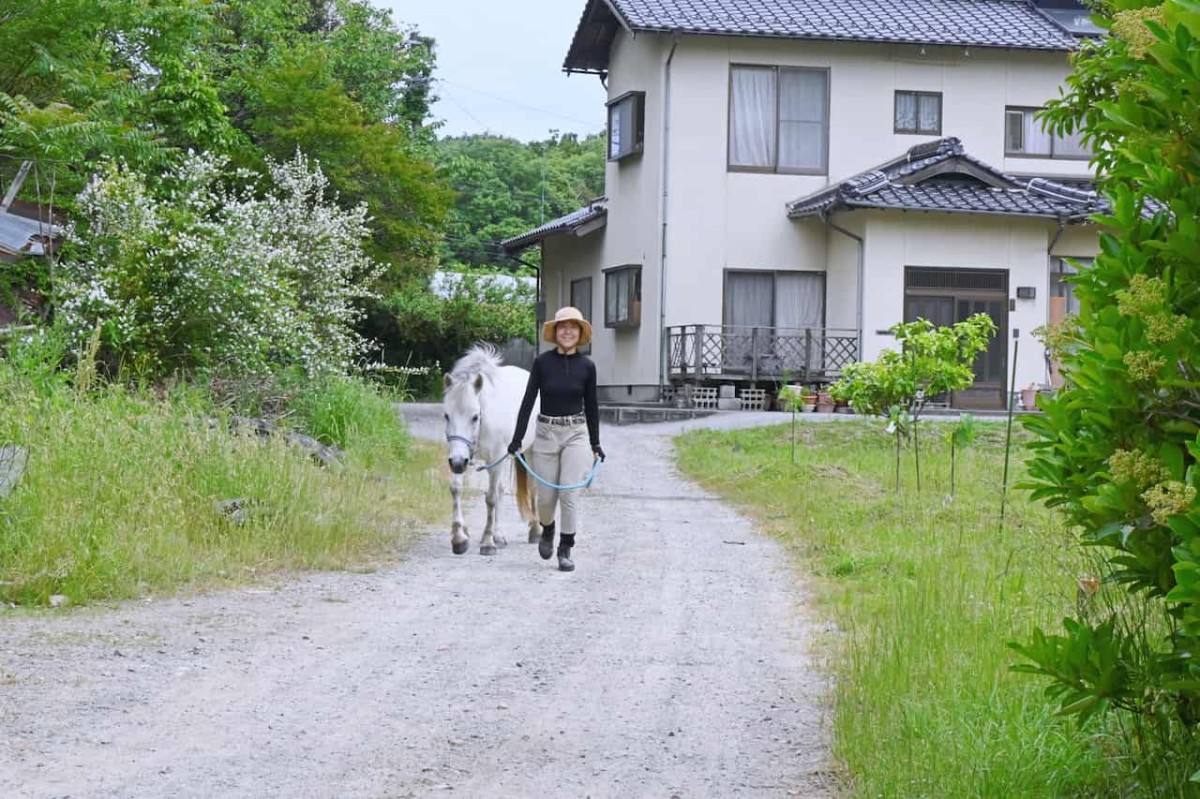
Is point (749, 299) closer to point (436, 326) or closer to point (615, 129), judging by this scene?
point (615, 129)

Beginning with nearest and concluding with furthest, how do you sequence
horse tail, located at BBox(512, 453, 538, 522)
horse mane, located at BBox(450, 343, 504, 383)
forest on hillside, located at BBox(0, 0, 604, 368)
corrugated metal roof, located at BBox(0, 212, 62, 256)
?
horse mane, located at BBox(450, 343, 504, 383) → horse tail, located at BBox(512, 453, 538, 522) → corrugated metal roof, located at BBox(0, 212, 62, 256) → forest on hillside, located at BBox(0, 0, 604, 368)

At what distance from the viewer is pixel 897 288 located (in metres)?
27.2

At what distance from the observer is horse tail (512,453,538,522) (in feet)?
40.6

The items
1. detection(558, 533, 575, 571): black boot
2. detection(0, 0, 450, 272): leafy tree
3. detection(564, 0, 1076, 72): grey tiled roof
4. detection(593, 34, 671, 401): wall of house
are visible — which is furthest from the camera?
detection(593, 34, 671, 401): wall of house

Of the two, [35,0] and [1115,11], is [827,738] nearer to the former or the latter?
[1115,11]

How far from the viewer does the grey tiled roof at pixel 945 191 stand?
2636 cm

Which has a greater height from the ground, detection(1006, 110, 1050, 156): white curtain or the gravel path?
detection(1006, 110, 1050, 156): white curtain

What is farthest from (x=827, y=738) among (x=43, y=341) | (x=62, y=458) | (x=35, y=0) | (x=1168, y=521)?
(x=35, y=0)

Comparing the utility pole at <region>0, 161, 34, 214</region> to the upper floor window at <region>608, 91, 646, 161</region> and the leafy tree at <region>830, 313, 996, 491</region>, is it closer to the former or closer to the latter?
the leafy tree at <region>830, 313, 996, 491</region>

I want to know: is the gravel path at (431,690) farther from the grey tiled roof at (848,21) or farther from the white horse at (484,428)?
the grey tiled roof at (848,21)

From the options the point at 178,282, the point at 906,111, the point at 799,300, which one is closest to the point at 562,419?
the point at 178,282

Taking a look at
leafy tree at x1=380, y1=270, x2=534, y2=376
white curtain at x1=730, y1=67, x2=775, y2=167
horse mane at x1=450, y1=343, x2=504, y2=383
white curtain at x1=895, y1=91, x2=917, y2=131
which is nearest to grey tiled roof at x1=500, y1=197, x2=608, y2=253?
white curtain at x1=730, y1=67, x2=775, y2=167

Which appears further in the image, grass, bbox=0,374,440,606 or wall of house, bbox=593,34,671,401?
wall of house, bbox=593,34,671,401

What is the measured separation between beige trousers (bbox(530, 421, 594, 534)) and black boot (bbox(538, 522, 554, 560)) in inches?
2.1
